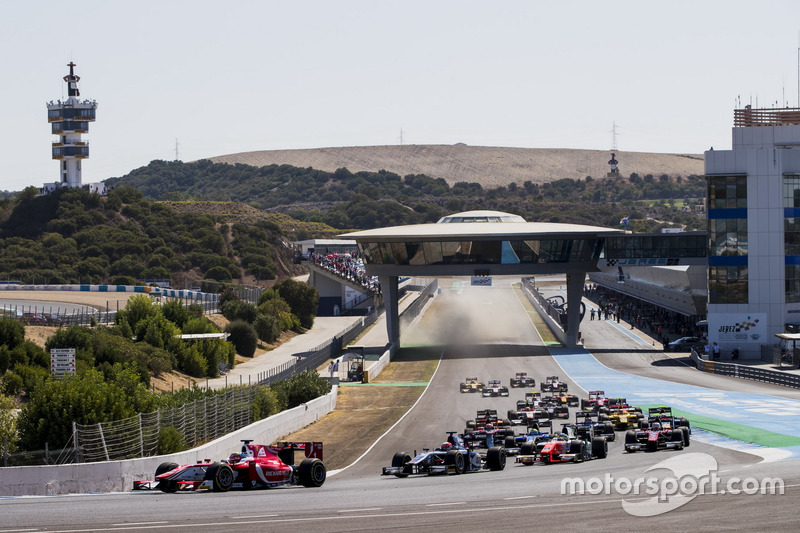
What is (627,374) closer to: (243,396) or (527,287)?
(243,396)

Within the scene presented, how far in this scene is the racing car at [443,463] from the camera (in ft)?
103

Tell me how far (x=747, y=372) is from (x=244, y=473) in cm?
4844

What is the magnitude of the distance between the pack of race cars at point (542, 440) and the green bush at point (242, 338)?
41280mm

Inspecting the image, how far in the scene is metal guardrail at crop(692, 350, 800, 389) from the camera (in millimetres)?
61709

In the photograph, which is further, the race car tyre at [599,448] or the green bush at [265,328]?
the green bush at [265,328]

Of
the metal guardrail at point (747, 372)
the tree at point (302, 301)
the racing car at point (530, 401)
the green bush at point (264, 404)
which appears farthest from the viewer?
the tree at point (302, 301)

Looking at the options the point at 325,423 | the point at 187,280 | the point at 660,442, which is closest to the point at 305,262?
the point at 187,280

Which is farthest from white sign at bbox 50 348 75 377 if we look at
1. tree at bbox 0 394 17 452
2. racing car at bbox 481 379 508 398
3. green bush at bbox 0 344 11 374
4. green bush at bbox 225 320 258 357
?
green bush at bbox 225 320 258 357

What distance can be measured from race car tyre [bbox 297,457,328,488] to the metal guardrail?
41.3m

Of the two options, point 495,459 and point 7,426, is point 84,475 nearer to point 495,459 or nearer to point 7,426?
point 7,426

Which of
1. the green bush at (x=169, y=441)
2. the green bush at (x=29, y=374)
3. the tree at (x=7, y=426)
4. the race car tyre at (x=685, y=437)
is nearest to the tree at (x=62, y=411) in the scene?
the tree at (x=7, y=426)

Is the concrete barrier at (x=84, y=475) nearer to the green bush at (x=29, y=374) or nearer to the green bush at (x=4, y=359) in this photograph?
the green bush at (x=29, y=374)

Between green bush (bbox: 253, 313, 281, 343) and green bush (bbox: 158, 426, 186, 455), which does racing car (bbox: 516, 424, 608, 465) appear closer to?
green bush (bbox: 158, 426, 186, 455)

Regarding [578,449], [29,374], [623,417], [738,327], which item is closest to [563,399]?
[623,417]
